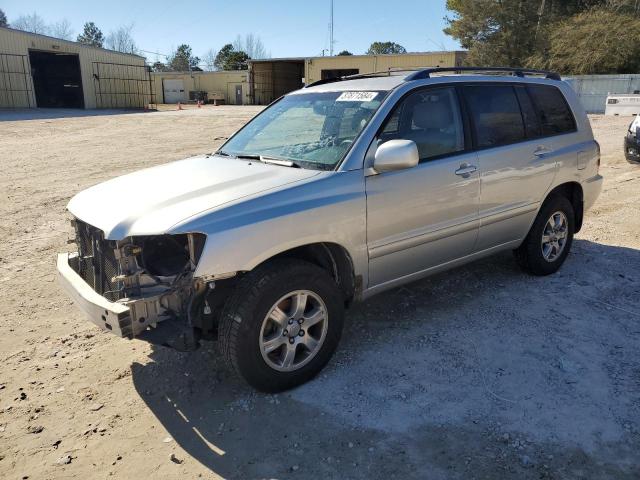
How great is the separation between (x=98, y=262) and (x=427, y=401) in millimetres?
2260

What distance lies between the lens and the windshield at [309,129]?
12.1 feet

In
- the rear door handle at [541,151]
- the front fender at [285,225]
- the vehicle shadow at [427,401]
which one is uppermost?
the rear door handle at [541,151]

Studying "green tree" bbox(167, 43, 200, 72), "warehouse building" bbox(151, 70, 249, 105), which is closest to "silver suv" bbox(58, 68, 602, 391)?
"warehouse building" bbox(151, 70, 249, 105)

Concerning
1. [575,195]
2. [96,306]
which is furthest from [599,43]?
[96,306]

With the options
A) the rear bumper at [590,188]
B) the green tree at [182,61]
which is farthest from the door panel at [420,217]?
the green tree at [182,61]

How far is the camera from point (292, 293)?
3213mm

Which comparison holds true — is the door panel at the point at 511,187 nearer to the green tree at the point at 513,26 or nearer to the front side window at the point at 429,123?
the front side window at the point at 429,123

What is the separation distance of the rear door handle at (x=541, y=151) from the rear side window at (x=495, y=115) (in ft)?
0.59

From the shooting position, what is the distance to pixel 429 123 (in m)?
4.07

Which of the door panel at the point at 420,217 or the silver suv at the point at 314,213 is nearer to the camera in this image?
the silver suv at the point at 314,213

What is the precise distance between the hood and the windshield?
204 mm

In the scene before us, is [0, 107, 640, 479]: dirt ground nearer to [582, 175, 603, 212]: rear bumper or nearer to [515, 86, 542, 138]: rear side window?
[582, 175, 603, 212]: rear bumper

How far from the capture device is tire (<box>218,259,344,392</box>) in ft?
10.0

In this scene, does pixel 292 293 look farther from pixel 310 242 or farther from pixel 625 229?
pixel 625 229
